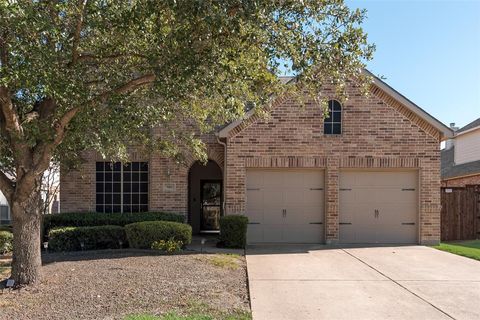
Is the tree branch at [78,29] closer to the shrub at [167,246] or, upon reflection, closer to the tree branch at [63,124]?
the tree branch at [63,124]

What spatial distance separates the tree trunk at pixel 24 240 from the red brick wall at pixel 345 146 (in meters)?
7.18

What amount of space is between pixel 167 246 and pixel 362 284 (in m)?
5.07

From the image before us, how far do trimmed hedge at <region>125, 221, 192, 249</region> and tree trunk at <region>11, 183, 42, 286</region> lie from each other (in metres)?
4.49

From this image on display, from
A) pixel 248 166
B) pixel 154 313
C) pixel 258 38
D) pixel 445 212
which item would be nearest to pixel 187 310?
pixel 154 313

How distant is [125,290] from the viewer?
8.19 m

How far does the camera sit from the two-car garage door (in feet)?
49.3

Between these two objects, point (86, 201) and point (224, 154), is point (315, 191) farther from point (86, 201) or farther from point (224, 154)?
point (86, 201)

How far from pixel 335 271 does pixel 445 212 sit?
8.68m

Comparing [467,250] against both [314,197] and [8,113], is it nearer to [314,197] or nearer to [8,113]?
[314,197]

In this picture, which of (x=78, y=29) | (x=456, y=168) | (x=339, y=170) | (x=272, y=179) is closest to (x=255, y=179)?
(x=272, y=179)

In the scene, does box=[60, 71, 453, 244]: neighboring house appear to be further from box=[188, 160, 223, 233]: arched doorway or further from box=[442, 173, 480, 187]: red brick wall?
box=[442, 173, 480, 187]: red brick wall

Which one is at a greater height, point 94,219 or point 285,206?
point 285,206

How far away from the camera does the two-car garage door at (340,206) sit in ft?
49.3

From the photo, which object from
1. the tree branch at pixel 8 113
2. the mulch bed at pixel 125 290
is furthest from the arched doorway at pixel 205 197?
the tree branch at pixel 8 113
